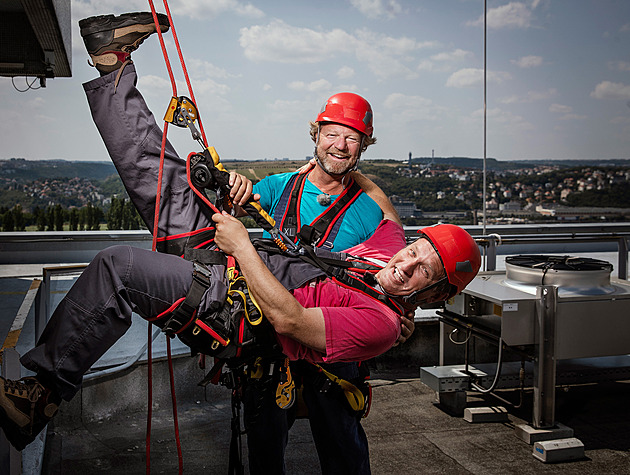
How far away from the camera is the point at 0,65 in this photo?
4516 mm

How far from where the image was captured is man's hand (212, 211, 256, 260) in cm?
220

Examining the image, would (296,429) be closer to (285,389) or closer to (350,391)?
(350,391)

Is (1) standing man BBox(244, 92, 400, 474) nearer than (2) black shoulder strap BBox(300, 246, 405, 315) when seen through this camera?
No

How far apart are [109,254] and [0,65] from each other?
326 centimetres

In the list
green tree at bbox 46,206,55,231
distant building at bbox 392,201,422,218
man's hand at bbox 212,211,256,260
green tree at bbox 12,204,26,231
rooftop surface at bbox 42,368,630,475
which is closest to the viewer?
man's hand at bbox 212,211,256,260

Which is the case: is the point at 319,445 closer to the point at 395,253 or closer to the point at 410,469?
the point at 395,253

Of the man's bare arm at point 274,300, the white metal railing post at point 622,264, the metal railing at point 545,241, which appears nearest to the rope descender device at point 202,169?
the man's bare arm at point 274,300

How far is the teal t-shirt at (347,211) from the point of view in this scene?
277 cm

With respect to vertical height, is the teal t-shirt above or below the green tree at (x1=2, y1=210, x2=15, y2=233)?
above

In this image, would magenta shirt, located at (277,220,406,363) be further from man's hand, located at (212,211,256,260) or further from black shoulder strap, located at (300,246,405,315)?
man's hand, located at (212,211,256,260)

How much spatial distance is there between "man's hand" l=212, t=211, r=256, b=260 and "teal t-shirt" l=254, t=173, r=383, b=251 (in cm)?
56

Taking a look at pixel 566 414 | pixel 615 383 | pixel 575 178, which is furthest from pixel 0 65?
pixel 575 178

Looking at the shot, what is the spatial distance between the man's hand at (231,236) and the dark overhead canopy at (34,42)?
2.05 metres

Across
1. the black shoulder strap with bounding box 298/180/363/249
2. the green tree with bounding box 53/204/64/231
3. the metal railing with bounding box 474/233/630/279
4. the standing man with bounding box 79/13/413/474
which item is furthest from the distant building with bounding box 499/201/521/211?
the black shoulder strap with bounding box 298/180/363/249
